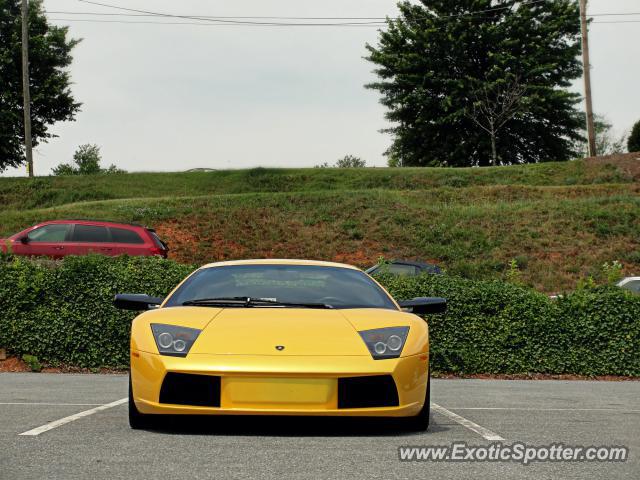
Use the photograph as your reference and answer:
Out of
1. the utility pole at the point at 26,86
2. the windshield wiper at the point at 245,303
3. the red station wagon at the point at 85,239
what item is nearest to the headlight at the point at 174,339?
the windshield wiper at the point at 245,303

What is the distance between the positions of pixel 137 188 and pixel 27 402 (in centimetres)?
3674

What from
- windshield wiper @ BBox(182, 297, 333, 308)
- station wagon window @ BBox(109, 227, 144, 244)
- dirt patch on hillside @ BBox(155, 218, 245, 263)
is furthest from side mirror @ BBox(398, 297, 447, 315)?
dirt patch on hillside @ BBox(155, 218, 245, 263)

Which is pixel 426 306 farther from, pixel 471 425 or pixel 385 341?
pixel 385 341

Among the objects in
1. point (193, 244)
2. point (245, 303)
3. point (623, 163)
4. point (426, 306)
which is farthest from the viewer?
point (623, 163)

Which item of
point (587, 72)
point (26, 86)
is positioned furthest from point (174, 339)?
point (26, 86)

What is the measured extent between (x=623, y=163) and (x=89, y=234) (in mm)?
27736

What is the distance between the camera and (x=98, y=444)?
581cm

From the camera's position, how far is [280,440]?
596 centimetres

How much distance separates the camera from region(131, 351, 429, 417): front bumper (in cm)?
576

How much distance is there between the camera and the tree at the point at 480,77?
192 feet

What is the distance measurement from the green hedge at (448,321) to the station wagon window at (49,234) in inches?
398

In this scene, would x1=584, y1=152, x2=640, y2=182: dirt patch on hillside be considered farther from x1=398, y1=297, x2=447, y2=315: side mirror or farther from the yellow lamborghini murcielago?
the yellow lamborghini murcielago

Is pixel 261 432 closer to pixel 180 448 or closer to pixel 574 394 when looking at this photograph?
pixel 180 448

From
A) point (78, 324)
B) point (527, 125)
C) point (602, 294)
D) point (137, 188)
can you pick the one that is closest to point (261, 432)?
point (78, 324)
